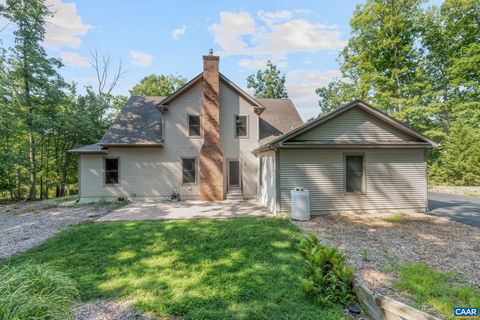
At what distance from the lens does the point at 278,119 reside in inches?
594

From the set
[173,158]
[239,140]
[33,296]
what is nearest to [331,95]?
[239,140]

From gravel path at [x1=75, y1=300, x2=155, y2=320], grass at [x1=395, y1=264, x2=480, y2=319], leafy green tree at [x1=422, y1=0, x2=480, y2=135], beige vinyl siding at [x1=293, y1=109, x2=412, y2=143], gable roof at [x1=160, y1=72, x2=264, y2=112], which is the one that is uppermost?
leafy green tree at [x1=422, y1=0, x2=480, y2=135]

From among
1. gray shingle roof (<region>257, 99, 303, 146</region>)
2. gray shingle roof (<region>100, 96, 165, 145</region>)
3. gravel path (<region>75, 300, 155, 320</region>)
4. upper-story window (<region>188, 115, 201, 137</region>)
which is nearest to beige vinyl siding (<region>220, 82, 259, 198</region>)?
gray shingle roof (<region>257, 99, 303, 146</region>)

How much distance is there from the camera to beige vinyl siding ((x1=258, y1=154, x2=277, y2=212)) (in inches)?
362

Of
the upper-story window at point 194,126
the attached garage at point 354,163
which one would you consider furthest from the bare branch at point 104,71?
the attached garage at point 354,163

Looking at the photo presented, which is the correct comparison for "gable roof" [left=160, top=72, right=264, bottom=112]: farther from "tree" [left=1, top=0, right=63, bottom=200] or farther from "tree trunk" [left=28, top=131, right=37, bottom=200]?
"tree trunk" [left=28, top=131, right=37, bottom=200]

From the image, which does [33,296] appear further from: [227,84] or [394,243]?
[227,84]

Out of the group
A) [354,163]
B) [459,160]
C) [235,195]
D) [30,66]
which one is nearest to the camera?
[354,163]

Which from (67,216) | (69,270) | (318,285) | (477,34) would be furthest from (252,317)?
(477,34)

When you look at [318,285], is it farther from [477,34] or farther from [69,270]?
[477,34]

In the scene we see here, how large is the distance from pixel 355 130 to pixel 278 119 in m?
6.59

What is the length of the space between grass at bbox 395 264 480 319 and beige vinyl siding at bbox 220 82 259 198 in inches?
Result: 348

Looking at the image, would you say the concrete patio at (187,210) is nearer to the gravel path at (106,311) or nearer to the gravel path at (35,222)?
the gravel path at (35,222)

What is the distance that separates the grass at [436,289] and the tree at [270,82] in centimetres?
2910
